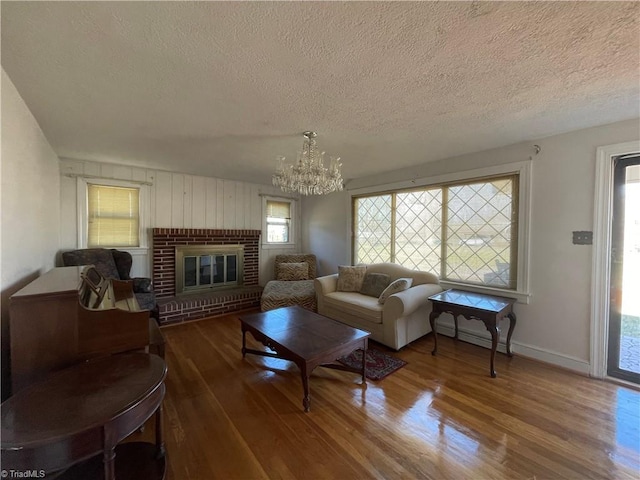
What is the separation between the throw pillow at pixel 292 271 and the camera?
4598 millimetres

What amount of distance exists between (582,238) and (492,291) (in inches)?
37.1

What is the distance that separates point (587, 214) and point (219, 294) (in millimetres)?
4724

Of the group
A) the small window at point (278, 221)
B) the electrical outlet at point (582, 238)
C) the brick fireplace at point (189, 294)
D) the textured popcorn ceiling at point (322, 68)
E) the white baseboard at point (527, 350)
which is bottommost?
the white baseboard at point (527, 350)

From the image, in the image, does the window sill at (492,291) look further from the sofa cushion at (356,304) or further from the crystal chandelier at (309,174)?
the crystal chandelier at (309,174)

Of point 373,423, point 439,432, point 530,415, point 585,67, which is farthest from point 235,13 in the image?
point 530,415

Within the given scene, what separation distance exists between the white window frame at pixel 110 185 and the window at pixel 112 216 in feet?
0.11

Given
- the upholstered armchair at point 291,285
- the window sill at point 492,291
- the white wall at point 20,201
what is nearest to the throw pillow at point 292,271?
the upholstered armchair at point 291,285

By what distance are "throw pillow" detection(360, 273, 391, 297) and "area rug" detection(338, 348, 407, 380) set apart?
2.73ft

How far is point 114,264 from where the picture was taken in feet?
10.9

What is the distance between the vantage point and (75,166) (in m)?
3.30

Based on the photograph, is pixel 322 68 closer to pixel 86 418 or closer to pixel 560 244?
pixel 86 418

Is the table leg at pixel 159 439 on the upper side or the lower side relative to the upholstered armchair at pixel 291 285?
lower

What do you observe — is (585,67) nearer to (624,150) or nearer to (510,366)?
(624,150)

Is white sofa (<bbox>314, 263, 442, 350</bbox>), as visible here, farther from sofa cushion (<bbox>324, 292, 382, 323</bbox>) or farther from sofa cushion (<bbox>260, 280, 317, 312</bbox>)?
sofa cushion (<bbox>260, 280, 317, 312</bbox>)
